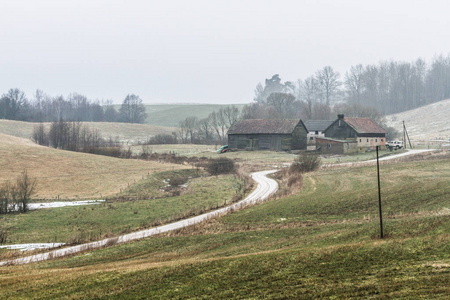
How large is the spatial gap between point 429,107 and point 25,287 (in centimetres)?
17177

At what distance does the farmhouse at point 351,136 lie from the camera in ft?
289

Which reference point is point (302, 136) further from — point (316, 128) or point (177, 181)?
point (177, 181)

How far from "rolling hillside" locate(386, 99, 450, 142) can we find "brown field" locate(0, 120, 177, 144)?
3104 inches

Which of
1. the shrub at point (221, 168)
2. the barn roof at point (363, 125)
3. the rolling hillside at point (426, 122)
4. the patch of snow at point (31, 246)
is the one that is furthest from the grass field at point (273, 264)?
the rolling hillside at point (426, 122)

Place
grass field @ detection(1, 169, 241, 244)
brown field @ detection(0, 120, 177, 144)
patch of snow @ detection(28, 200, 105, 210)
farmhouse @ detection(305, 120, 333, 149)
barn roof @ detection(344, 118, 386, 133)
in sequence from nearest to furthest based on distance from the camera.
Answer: grass field @ detection(1, 169, 241, 244) < patch of snow @ detection(28, 200, 105, 210) < barn roof @ detection(344, 118, 386, 133) < farmhouse @ detection(305, 120, 333, 149) < brown field @ detection(0, 120, 177, 144)

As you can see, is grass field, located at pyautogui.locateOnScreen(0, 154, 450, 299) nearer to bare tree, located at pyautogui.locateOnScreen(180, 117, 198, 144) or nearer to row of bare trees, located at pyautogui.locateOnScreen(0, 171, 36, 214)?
row of bare trees, located at pyautogui.locateOnScreen(0, 171, 36, 214)

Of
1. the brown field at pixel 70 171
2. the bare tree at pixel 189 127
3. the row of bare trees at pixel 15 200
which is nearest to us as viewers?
the row of bare trees at pixel 15 200

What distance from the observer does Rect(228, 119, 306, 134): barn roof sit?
9775 cm

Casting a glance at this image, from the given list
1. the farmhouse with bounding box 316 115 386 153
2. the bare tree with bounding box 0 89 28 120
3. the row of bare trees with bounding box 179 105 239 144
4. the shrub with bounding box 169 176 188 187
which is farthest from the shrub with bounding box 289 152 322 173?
the bare tree with bounding box 0 89 28 120

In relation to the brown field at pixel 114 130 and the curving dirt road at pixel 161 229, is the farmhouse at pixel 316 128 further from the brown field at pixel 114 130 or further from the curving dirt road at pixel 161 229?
the curving dirt road at pixel 161 229

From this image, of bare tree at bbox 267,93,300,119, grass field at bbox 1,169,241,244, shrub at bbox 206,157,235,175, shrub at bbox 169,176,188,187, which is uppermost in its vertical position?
bare tree at bbox 267,93,300,119

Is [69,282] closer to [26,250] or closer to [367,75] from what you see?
[26,250]

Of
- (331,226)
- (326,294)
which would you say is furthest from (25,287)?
(331,226)

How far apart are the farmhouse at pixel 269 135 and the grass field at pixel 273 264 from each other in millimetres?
66788
